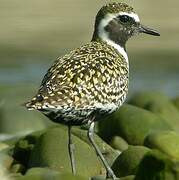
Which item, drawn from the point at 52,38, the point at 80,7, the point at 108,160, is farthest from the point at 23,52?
the point at 108,160

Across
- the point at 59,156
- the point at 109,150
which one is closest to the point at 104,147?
the point at 109,150

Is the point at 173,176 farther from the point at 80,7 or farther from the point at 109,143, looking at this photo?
the point at 80,7

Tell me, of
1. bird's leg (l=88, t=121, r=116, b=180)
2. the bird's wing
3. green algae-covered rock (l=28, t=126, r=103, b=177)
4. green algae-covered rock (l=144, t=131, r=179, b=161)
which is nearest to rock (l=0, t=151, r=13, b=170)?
green algae-covered rock (l=28, t=126, r=103, b=177)

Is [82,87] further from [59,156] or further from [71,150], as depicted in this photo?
[59,156]

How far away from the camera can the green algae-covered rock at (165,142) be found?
880 centimetres

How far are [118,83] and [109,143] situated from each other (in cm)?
159

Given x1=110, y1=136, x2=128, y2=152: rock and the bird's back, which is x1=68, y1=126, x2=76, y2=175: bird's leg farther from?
x1=110, y1=136, x2=128, y2=152: rock

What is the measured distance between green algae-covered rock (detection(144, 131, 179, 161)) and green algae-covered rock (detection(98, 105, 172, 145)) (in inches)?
28.0

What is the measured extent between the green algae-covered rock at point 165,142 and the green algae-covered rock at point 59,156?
0.50m

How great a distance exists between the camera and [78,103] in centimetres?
829

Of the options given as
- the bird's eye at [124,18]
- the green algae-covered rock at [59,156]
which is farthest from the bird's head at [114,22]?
the green algae-covered rock at [59,156]

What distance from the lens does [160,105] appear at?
37.1 ft

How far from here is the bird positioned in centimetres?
821

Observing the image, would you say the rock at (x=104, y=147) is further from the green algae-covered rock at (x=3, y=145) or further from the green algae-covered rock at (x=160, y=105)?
the green algae-covered rock at (x=160, y=105)
